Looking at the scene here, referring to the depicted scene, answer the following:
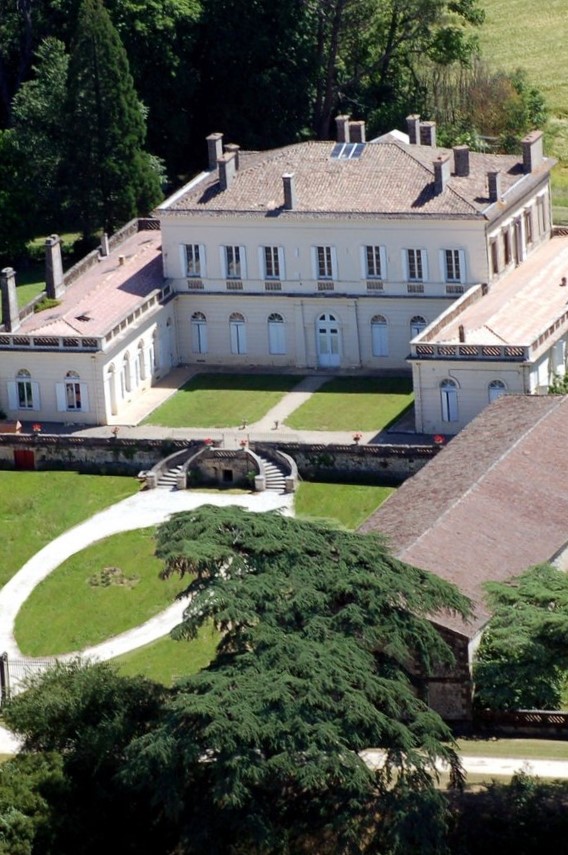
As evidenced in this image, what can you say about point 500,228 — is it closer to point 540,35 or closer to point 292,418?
point 292,418

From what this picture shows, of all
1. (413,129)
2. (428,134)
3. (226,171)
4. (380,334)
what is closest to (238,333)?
(380,334)

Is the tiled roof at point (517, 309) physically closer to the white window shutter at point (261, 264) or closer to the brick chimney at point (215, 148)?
the white window shutter at point (261, 264)

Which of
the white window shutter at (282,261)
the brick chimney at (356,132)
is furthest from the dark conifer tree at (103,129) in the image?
the white window shutter at (282,261)

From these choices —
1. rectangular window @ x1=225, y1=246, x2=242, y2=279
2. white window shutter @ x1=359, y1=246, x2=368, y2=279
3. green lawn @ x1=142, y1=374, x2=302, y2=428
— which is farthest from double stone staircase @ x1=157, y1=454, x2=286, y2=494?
rectangular window @ x1=225, y1=246, x2=242, y2=279

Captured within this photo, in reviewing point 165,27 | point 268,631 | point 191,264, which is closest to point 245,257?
point 191,264

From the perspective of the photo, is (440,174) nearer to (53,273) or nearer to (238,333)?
(238,333)
